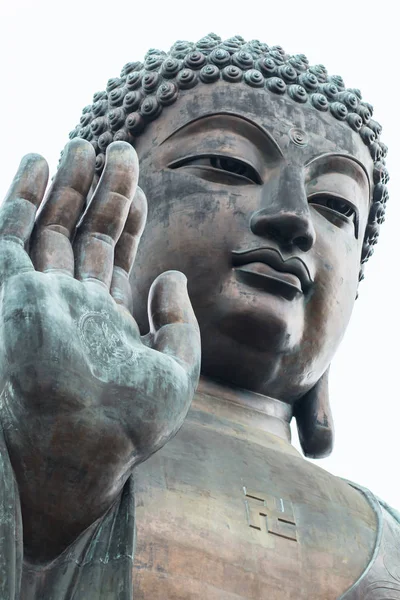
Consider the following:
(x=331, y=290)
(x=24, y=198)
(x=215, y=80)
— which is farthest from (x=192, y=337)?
(x=215, y=80)

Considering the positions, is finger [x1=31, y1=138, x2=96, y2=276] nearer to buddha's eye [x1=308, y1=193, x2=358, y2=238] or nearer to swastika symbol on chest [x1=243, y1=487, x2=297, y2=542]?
swastika symbol on chest [x1=243, y1=487, x2=297, y2=542]

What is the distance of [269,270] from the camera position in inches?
351

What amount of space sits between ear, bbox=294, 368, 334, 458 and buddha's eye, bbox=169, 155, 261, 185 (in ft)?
4.33

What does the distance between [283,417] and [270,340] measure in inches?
24.0

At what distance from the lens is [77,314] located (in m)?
7.20

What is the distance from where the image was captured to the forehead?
9.48 meters

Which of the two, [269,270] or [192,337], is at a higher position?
[269,270]

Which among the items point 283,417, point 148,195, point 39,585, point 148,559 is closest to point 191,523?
point 148,559

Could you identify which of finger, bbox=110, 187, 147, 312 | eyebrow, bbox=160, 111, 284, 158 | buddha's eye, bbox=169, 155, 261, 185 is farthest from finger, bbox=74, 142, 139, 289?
eyebrow, bbox=160, 111, 284, 158

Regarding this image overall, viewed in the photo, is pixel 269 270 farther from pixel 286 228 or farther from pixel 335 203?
pixel 335 203

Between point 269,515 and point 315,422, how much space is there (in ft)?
4.87

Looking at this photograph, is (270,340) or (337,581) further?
(270,340)

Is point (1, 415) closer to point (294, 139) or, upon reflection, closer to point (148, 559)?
point (148, 559)

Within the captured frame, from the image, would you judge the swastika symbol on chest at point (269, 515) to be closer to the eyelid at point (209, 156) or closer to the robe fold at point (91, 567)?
the robe fold at point (91, 567)
